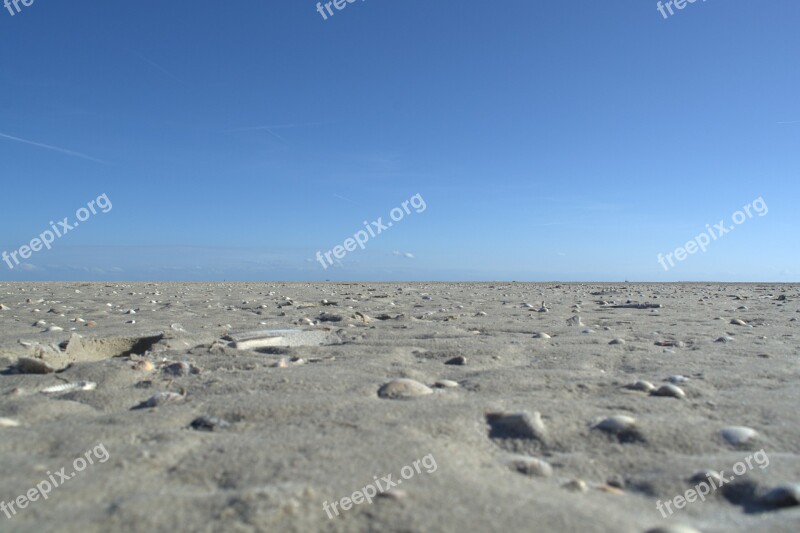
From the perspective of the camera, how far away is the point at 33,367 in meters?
2.98

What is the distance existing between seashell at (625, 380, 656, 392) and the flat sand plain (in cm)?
8

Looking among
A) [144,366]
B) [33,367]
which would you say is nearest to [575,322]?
[144,366]

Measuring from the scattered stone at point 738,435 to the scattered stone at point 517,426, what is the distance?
24.7 inches

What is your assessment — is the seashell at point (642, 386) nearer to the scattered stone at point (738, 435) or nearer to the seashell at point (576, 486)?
the scattered stone at point (738, 435)

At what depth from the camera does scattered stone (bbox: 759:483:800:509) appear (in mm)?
1437

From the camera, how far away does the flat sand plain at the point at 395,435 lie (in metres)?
1.40

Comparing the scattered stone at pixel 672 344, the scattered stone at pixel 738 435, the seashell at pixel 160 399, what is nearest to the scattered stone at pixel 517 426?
the scattered stone at pixel 738 435

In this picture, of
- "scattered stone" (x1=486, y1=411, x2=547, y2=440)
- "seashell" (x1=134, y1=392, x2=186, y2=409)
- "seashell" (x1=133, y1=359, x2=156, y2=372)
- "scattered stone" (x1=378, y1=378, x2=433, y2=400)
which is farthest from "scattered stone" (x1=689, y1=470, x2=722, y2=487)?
"seashell" (x1=133, y1=359, x2=156, y2=372)

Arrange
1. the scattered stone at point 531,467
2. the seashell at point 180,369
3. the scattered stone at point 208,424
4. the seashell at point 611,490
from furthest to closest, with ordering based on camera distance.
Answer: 1. the seashell at point 180,369
2. the scattered stone at point 208,424
3. the scattered stone at point 531,467
4. the seashell at point 611,490

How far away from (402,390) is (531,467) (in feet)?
2.88

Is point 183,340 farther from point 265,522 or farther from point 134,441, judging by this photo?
point 265,522

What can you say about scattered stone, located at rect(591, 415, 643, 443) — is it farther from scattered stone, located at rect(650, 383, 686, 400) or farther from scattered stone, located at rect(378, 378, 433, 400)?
scattered stone, located at rect(378, 378, 433, 400)

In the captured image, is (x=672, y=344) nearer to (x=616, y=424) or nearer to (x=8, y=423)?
(x=616, y=424)

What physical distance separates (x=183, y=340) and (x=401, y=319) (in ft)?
7.75
